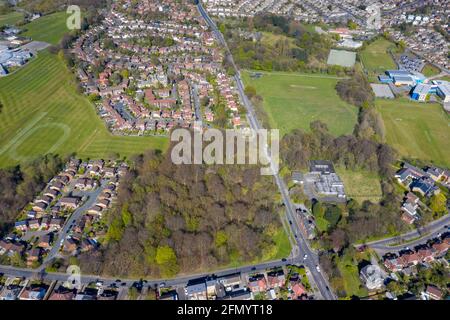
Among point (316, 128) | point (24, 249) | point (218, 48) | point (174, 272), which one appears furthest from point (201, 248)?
point (218, 48)

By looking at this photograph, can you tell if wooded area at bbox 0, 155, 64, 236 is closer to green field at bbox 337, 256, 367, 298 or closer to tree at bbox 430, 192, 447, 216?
green field at bbox 337, 256, 367, 298

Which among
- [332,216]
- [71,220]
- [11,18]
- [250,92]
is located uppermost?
[11,18]

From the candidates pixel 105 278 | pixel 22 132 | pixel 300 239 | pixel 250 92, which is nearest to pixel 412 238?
pixel 300 239

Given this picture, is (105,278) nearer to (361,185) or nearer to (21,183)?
(21,183)

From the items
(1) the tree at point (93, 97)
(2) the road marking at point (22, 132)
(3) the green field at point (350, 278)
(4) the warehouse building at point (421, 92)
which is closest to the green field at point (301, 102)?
(4) the warehouse building at point (421, 92)

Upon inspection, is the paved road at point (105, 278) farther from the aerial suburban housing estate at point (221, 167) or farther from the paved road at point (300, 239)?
the paved road at point (300, 239)
